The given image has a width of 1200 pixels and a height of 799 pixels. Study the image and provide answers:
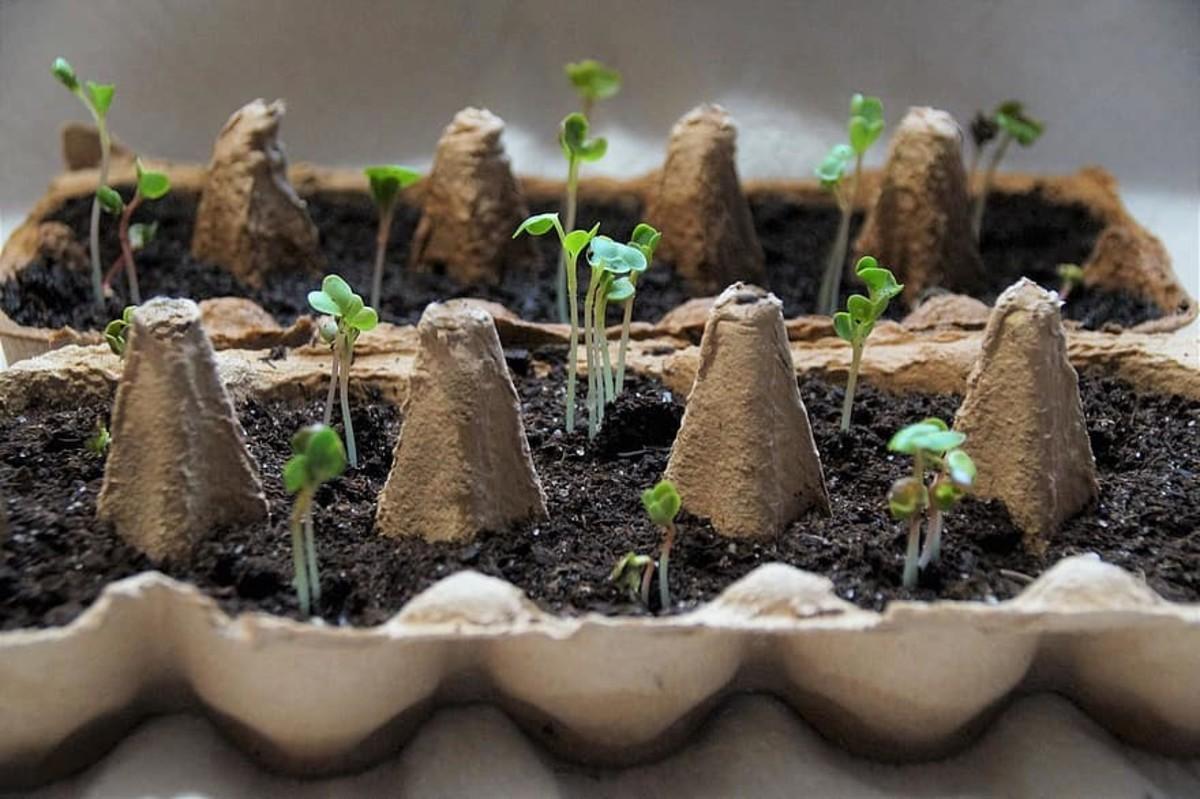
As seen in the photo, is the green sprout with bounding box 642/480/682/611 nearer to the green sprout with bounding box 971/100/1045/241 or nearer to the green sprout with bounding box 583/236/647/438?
the green sprout with bounding box 583/236/647/438

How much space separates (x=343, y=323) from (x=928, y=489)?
0.55m

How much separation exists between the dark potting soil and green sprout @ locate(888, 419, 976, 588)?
22 millimetres

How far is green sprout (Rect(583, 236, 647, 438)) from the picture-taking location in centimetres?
115

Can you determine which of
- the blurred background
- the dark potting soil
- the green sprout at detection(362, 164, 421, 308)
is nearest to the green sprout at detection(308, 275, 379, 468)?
the dark potting soil

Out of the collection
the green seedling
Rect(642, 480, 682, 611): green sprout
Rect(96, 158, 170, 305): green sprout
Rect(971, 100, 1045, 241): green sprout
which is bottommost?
the green seedling

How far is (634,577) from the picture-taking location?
99cm

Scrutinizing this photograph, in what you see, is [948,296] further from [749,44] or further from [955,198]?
[749,44]

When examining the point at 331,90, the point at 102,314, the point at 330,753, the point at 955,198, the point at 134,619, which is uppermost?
the point at 331,90

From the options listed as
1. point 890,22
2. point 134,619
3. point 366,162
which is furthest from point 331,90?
point 134,619

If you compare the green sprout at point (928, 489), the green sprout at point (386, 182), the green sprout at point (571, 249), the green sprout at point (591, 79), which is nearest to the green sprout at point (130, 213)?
the green sprout at point (386, 182)

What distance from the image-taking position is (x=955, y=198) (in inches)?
72.9

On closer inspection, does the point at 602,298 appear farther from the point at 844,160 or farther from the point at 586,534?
the point at 844,160

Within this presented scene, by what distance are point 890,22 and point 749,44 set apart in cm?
25

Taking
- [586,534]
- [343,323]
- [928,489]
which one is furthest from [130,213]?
[928,489]
